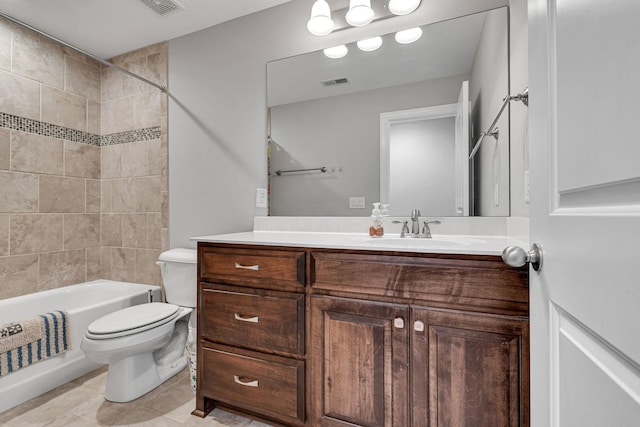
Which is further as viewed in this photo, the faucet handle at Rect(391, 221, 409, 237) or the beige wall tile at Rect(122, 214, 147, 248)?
the beige wall tile at Rect(122, 214, 147, 248)

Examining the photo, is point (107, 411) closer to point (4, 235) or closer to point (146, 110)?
point (4, 235)

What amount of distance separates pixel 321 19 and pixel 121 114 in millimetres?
1854

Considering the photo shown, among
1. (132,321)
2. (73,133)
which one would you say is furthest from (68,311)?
(73,133)

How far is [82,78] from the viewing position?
101 inches

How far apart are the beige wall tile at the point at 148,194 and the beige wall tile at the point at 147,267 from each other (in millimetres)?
334

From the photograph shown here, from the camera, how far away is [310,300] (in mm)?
1304

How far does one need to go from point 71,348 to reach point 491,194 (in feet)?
8.06

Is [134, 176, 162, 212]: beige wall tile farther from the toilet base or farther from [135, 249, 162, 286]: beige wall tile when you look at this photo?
the toilet base

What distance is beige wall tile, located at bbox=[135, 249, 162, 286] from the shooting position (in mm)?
2469

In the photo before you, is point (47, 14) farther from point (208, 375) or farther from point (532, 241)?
point (532, 241)

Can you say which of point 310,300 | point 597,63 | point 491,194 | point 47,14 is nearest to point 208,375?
point 310,300

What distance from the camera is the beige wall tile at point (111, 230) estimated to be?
2.64m

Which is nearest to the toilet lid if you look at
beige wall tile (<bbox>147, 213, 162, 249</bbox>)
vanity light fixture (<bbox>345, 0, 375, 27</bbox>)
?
beige wall tile (<bbox>147, 213, 162, 249</bbox>)

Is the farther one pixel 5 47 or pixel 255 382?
pixel 5 47
